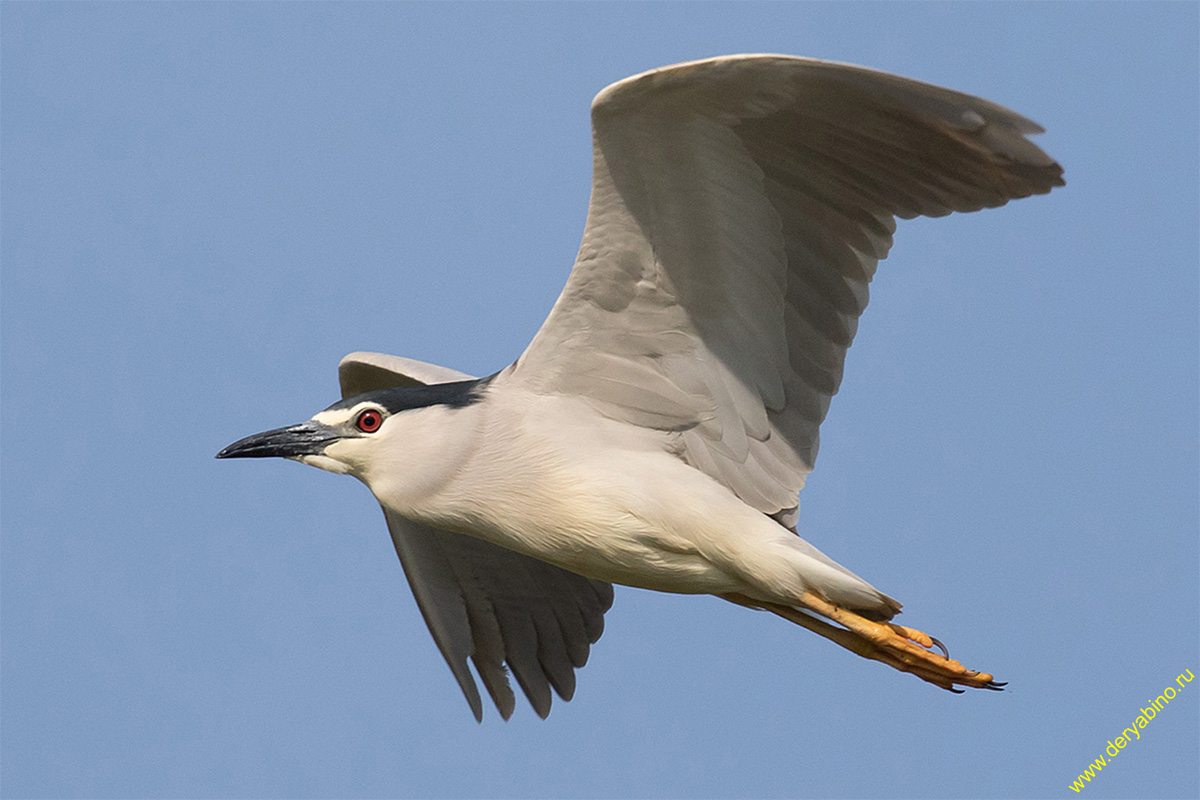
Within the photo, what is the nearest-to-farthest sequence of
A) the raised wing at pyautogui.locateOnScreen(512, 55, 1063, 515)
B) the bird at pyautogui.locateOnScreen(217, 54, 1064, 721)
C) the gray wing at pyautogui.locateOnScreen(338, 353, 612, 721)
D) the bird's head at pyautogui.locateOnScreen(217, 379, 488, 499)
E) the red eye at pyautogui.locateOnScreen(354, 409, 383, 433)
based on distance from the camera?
the raised wing at pyautogui.locateOnScreen(512, 55, 1063, 515) → the bird at pyautogui.locateOnScreen(217, 54, 1064, 721) → the bird's head at pyautogui.locateOnScreen(217, 379, 488, 499) → the red eye at pyautogui.locateOnScreen(354, 409, 383, 433) → the gray wing at pyautogui.locateOnScreen(338, 353, 612, 721)

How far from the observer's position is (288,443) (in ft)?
24.4

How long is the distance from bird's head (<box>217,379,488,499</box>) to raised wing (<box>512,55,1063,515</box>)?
1.25 ft

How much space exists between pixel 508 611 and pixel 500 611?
42 millimetres

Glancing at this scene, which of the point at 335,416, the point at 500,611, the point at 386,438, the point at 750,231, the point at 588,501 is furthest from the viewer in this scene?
the point at 500,611

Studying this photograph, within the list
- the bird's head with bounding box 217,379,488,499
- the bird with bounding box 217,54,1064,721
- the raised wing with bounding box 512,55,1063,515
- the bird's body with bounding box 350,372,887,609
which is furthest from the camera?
the bird's head with bounding box 217,379,488,499

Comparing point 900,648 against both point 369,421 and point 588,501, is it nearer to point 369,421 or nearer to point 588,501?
point 588,501

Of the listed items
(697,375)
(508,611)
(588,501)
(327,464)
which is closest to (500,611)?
(508,611)

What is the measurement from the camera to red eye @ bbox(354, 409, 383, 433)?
24.2 ft

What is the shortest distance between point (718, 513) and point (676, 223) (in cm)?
121

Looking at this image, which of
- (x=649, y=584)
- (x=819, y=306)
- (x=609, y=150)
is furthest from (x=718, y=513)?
(x=609, y=150)

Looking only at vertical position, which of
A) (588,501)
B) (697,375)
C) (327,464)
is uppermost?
(697,375)

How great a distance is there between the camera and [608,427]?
7340 mm

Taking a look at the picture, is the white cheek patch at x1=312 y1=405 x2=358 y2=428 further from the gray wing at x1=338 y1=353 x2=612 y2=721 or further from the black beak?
the gray wing at x1=338 y1=353 x2=612 y2=721

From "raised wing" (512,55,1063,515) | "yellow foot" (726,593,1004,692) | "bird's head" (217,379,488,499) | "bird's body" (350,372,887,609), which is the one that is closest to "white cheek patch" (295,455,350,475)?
"bird's head" (217,379,488,499)
